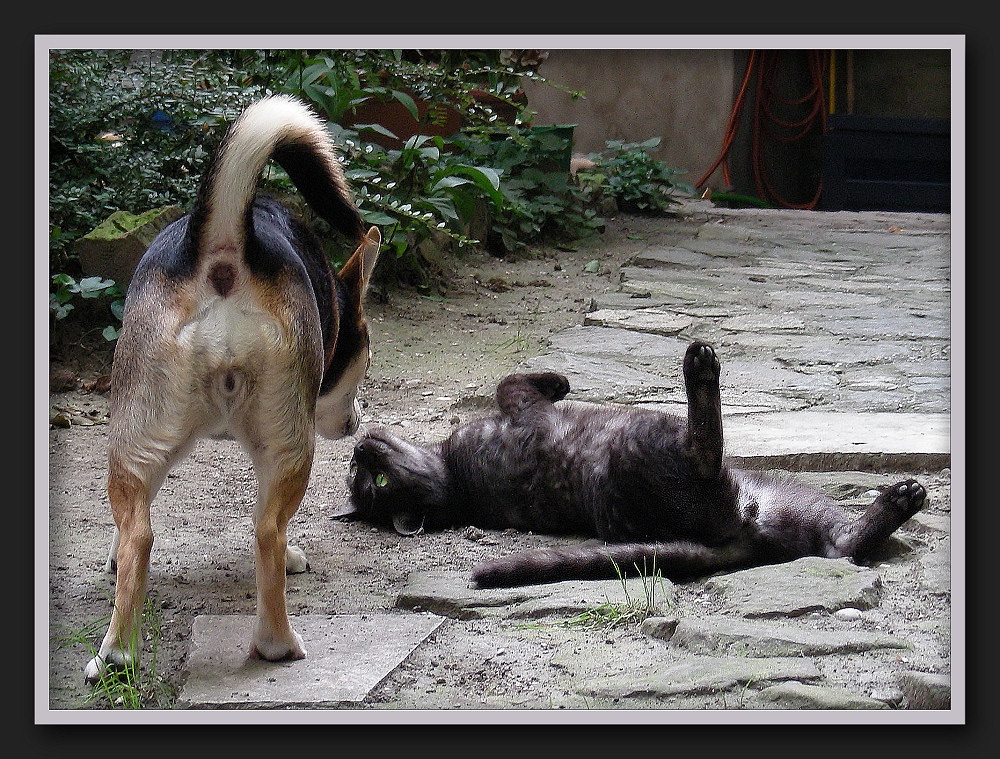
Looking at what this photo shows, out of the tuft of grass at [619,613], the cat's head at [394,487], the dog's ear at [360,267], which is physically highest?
the dog's ear at [360,267]

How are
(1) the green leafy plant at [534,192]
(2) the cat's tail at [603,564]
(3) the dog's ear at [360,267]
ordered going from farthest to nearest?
(1) the green leafy plant at [534,192] → (3) the dog's ear at [360,267] → (2) the cat's tail at [603,564]

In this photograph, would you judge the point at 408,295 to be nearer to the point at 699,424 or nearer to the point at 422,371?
the point at 422,371

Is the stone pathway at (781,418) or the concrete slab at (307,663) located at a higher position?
the stone pathway at (781,418)

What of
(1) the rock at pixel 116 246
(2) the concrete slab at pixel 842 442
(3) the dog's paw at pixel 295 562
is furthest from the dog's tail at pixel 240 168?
(1) the rock at pixel 116 246

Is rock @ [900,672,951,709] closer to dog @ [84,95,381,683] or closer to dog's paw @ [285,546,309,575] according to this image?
dog @ [84,95,381,683]

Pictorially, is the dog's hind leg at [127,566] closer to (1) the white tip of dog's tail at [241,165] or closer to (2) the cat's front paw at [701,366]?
(1) the white tip of dog's tail at [241,165]

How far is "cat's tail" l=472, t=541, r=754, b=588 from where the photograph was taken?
3.00 metres

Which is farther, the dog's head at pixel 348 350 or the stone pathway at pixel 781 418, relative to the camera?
the dog's head at pixel 348 350

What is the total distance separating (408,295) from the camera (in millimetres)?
6684

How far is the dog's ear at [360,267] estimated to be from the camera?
3.14 meters

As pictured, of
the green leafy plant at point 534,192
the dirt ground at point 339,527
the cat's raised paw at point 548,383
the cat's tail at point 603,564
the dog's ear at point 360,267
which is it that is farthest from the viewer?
the green leafy plant at point 534,192

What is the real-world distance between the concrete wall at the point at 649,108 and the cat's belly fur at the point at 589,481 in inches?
85.1

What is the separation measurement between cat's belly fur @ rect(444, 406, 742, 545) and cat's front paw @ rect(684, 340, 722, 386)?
0.19 metres

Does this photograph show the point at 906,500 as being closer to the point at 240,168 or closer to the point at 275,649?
the point at 275,649
